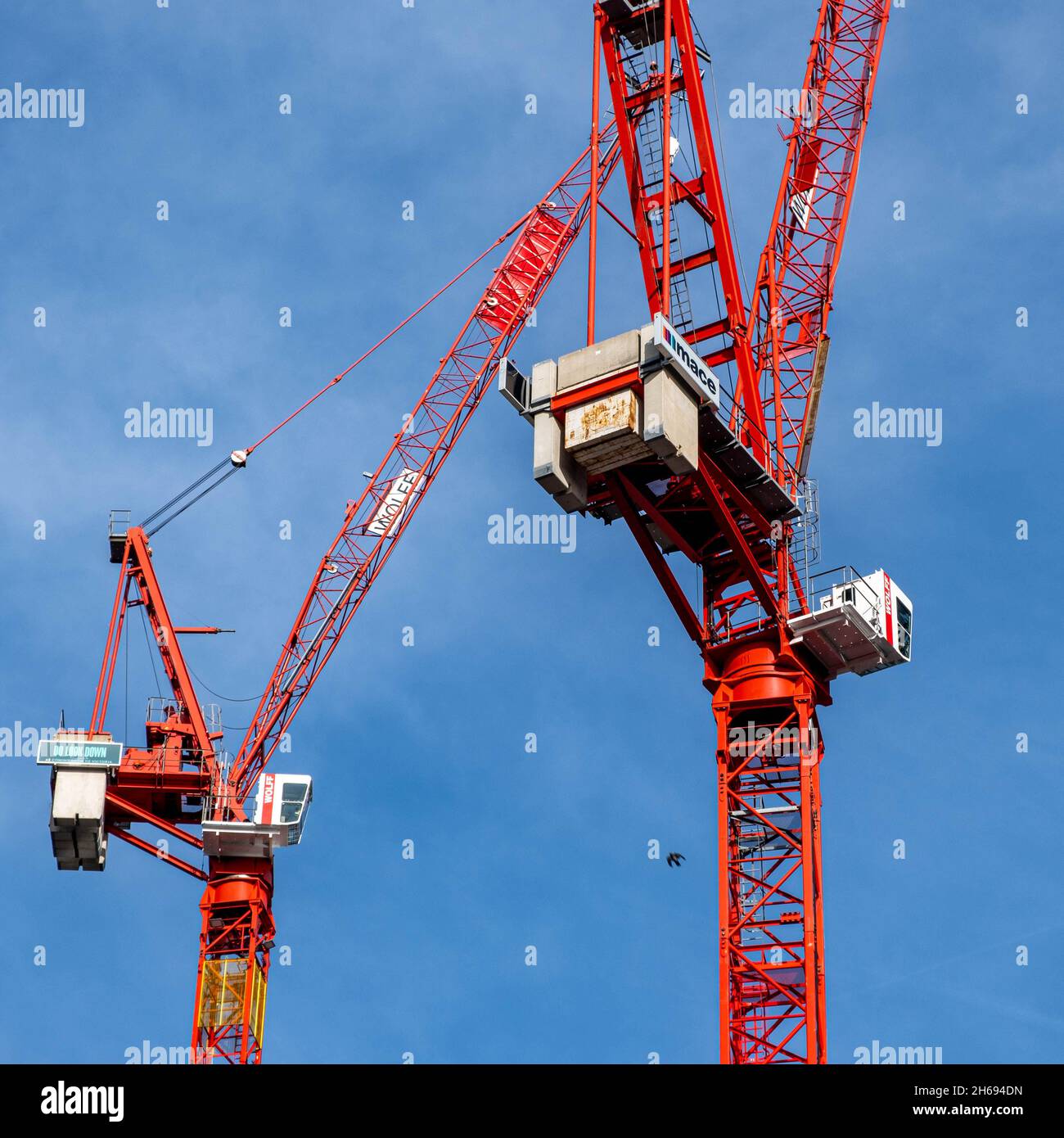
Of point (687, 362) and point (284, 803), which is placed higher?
point (687, 362)

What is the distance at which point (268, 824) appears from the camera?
94.7 meters

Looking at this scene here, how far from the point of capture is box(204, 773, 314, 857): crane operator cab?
94.2 meters

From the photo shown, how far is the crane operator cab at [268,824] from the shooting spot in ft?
309

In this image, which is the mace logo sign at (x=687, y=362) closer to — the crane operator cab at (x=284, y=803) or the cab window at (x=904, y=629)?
the cab window at (x=904, y=629)

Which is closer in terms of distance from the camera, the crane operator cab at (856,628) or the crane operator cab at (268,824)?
the crane operator cab at (856,628)

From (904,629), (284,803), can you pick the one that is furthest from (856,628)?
(284,803)

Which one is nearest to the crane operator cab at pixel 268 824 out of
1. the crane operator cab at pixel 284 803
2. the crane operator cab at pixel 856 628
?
the crane operator cab at pixel 284 803

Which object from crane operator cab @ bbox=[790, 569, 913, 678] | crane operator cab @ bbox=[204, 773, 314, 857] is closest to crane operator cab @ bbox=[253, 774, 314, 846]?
crane operator cab @ bbox=[204, 773, 314, 857]

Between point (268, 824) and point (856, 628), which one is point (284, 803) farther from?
point (856, 628)

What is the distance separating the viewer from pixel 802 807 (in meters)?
66.2

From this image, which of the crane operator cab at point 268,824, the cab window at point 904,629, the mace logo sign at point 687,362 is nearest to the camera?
the mace logo sign at point 687,362

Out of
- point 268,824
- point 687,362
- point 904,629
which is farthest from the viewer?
point 268,824

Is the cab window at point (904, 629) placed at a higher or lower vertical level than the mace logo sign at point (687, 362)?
lower
